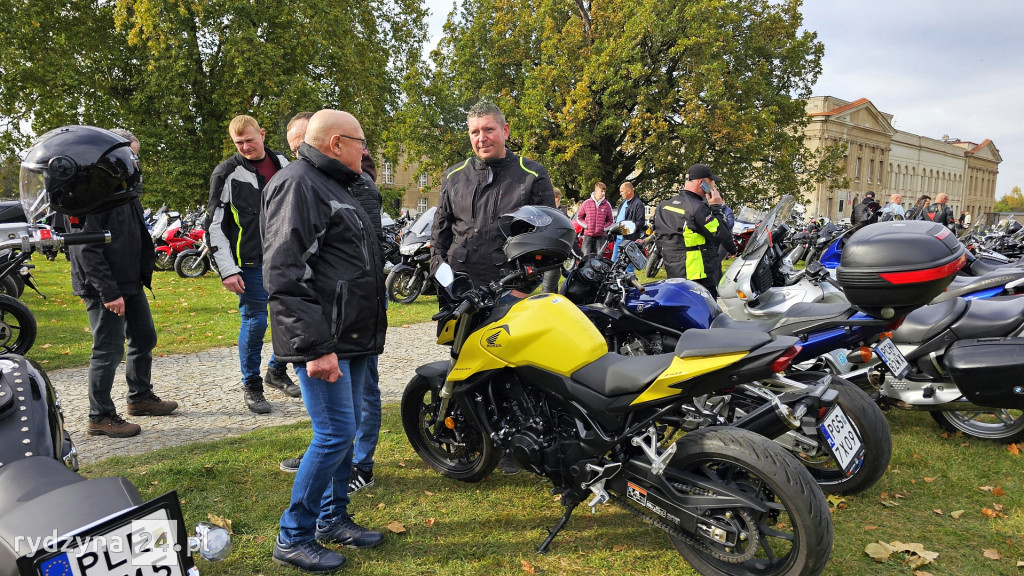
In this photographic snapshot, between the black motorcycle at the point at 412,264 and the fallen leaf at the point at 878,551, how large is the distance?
24.2 ft

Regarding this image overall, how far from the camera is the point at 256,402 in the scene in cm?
482

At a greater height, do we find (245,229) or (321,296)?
A: (245,229)

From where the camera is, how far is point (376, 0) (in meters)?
24.8

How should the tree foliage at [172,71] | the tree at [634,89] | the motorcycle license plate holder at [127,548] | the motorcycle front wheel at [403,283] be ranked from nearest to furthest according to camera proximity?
the motorcycle license plate holder at [127,548], the motorcycle front wheel at [403,283], the tree foliage at [172,71], the tree at [634,89]

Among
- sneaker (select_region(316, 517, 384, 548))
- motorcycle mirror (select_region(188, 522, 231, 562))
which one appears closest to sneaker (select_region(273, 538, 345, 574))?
sneaker (select_region(316, 517, 384, 548))

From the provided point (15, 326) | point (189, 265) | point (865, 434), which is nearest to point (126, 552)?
point (865, 434)

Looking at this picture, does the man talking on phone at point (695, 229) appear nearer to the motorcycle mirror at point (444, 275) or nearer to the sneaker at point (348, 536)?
the motorcycle mirror at point (444, 275)

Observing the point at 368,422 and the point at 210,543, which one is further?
the point at 368,422

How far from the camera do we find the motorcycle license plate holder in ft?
4.05

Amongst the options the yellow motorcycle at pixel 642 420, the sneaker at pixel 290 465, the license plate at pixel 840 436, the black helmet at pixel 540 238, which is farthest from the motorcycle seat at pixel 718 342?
the sneaker at pixel 290 465

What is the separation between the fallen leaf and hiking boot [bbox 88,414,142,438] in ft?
14.3

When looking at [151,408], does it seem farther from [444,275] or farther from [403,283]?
[403,283]

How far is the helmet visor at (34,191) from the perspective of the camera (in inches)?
90.8

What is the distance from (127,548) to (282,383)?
4022 mm
